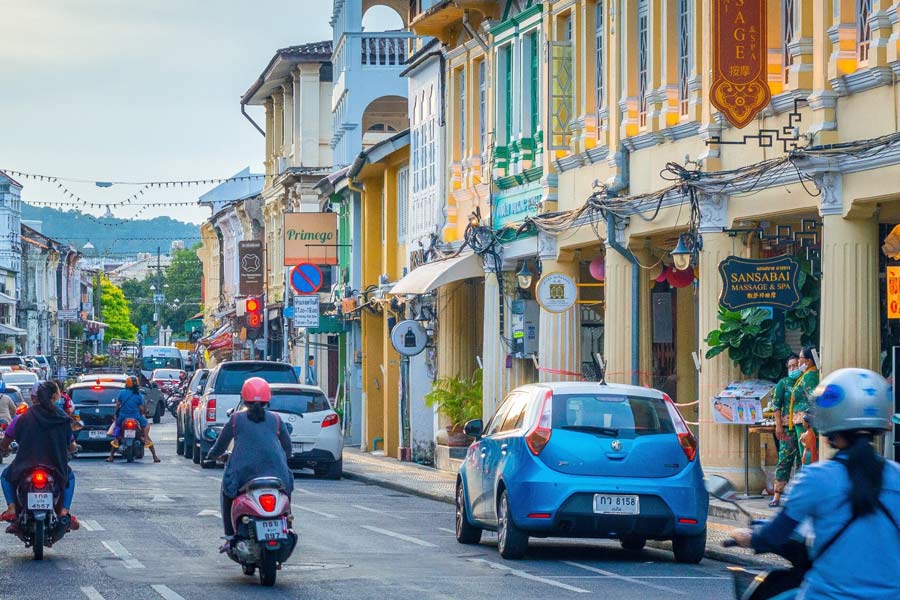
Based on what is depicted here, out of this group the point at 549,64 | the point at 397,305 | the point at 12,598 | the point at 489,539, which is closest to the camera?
the point at 12,598

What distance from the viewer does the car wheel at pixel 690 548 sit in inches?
622

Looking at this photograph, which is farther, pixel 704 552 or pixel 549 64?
pixel 549 64

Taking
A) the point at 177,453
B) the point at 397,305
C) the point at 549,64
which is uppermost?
the point at 549,64

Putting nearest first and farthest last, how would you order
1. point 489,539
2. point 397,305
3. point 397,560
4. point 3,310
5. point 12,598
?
point 12,598 → point 397,560 → point 489,539 → point 397,305 → point 3,310

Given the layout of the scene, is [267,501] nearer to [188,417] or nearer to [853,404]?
[853,404]

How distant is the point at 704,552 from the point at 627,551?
39.0 inches

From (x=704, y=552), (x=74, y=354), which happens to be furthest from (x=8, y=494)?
(x=74, y=354)

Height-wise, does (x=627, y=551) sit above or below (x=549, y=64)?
below

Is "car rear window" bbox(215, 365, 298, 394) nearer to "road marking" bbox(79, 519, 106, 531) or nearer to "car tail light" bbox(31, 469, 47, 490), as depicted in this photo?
"road marking" bbox(79, 519, 106, 531)

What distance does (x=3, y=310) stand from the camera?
346ft

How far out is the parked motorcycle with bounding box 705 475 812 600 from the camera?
666 cm

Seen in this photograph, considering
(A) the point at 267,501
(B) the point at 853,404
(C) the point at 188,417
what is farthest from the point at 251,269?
(B) the point at 853,404

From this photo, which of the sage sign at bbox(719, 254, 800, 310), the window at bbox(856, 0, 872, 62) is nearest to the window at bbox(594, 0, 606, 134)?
the sage sign at bbox(719, 254, 800, 310)

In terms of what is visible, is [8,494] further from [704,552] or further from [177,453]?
[177,453]
